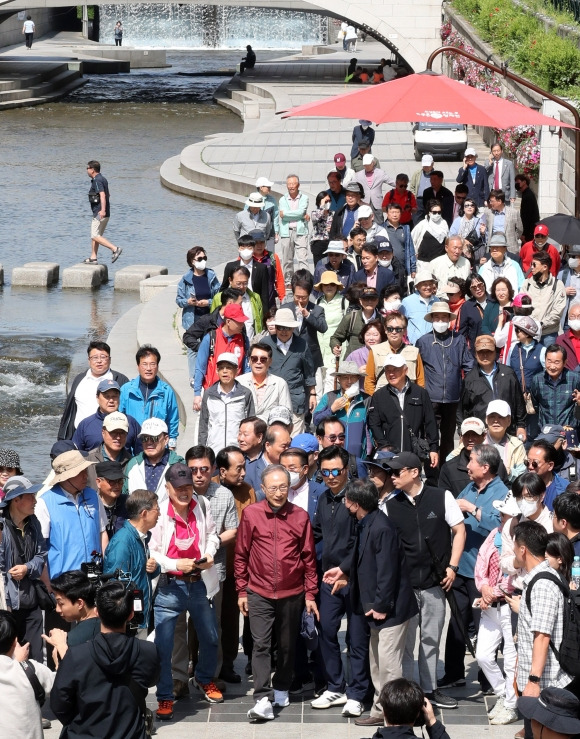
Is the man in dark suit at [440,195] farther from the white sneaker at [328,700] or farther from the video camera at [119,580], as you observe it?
the video camera at [119,580]

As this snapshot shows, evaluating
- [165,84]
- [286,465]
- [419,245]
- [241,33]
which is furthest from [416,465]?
[241,33]

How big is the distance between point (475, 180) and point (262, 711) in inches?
426

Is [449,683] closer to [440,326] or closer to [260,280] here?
[440,326]

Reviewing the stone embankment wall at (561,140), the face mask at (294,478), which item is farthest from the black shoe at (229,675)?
the stone embankment wall at (561,140)

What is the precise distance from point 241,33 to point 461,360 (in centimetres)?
8013

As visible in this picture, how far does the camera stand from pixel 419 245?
49.8 ft

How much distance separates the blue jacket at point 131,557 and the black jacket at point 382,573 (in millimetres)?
1241

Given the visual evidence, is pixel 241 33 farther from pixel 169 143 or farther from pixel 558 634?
pixel 558 634

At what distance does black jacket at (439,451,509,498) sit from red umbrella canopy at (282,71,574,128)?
6.52m

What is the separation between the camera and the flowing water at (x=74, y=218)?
16703 millimetres

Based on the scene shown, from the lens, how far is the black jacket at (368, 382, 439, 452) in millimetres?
10352

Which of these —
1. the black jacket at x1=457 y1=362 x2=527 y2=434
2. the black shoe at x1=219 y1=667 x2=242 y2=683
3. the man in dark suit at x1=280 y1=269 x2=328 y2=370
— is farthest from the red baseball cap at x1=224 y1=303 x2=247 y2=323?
the black shoe at x1=219 y1=667 x2=242 y2=683

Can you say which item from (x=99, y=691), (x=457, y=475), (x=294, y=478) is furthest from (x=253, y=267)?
(x=99, y=691)

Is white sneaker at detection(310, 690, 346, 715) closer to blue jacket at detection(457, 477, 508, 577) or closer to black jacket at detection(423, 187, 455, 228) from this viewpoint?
blue jacket at detection(457, 477, 508, 577)
